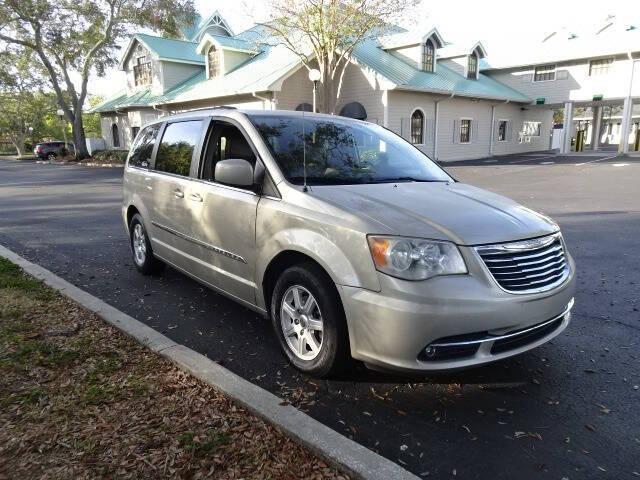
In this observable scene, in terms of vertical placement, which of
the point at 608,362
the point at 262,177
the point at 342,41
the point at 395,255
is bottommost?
the point at 608,362

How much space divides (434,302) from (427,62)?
26.2 m

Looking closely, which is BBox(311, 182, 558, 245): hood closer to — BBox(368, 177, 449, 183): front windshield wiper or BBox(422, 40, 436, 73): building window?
BBox(368, 177, 449, 183): front windshield wiper

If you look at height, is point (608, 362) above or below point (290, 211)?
below

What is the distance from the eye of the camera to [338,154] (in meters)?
3.98

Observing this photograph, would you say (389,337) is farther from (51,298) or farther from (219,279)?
(51,298)

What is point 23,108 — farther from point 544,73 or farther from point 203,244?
point 203,244

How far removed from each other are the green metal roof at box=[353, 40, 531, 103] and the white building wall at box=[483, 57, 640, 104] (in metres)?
1.57

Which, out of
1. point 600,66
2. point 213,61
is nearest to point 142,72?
point 213,61

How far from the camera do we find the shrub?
96.3 feet

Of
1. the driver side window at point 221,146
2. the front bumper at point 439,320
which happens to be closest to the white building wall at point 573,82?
the driver side window at point 221,146

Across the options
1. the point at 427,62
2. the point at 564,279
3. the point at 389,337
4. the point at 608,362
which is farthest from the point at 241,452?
the point at 427,62

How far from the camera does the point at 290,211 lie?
10.8ft

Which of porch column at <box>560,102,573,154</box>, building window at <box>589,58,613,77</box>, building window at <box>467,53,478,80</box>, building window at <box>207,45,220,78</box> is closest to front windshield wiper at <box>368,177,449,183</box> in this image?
building window at <box>207,45,220,78</box>

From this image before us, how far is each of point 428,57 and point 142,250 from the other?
24210 mm
